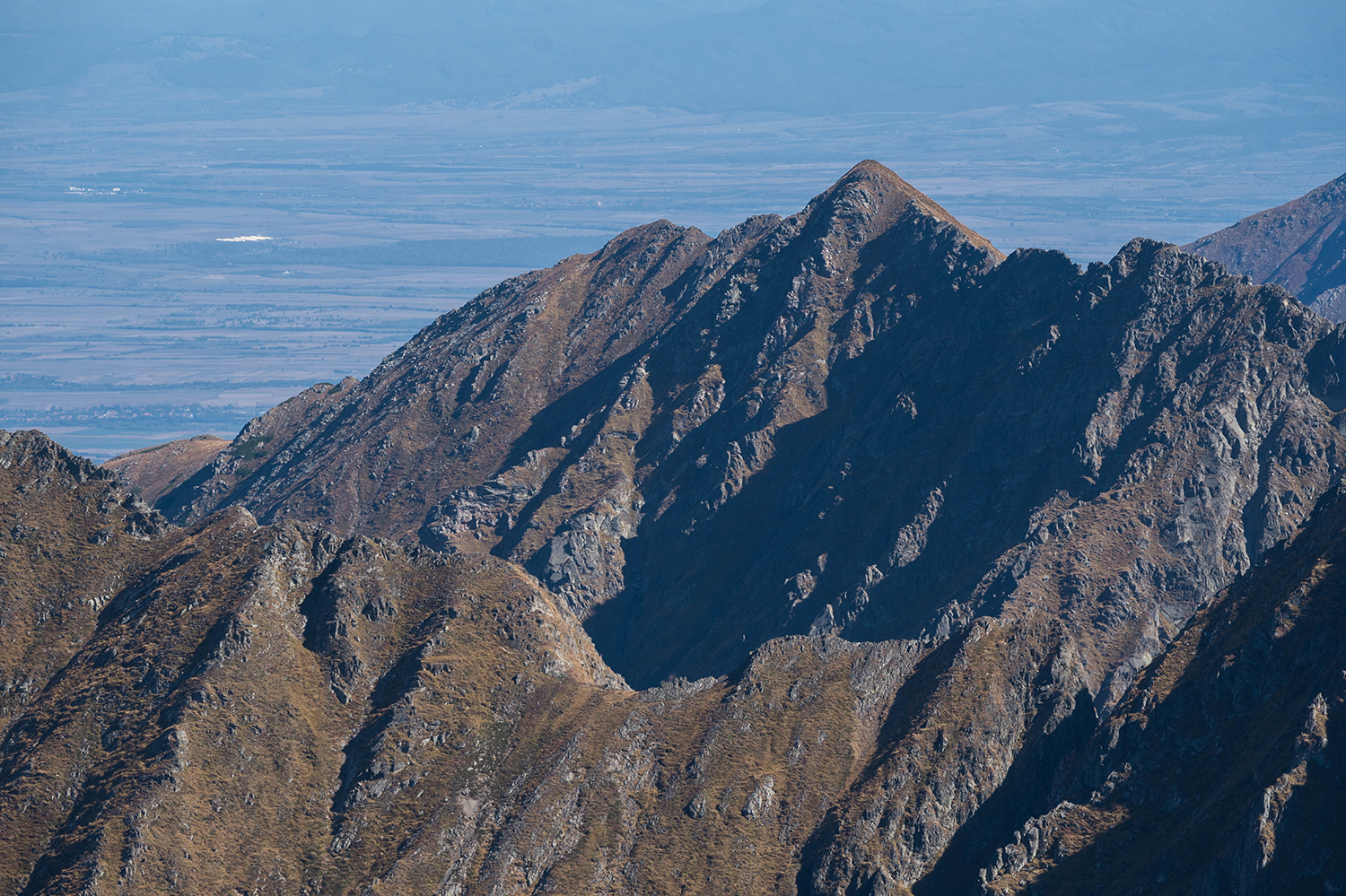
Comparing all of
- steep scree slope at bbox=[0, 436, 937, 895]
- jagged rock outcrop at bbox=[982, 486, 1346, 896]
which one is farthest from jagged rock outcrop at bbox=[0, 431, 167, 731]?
jagged rock outcrop at bbox=[982, 486, 1346, 896]

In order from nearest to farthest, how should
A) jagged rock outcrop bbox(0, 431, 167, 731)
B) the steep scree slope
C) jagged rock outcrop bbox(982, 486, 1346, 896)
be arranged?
1. jagged rock outcrop bbox(982, 486, 1346, 896)
2. the steep scree slope
3. jagged rock outcrop bbox(0, 431, 167, 731)

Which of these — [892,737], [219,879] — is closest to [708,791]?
[892,737]

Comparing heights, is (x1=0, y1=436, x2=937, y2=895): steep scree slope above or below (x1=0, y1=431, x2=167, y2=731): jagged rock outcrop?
below

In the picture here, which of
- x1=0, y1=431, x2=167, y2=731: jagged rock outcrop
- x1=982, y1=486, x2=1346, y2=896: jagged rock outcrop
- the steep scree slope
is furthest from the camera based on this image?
x1=0, y1=431, x2=167, y2=731: jagged rock outcrop

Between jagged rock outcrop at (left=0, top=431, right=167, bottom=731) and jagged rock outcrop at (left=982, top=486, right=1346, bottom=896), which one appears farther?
jagged rock outcrop at (left=0, top=431, right=167, bottom=731)

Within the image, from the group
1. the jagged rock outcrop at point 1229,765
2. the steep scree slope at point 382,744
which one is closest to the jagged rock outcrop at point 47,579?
the steep scree slope at point 382,744

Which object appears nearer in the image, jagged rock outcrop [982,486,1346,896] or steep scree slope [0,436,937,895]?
jagged rock outcrop [982,486,1346,896]

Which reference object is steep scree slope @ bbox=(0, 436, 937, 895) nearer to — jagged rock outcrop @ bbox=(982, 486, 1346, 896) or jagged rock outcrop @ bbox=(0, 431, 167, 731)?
jagged rock outcrop @ bbox=(0, 431, 167, 731)

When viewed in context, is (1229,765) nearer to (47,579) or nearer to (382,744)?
(382,744)

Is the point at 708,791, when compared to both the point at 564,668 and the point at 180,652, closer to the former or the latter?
the point at 564,668

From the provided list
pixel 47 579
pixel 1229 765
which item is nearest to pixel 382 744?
pixel 47 579

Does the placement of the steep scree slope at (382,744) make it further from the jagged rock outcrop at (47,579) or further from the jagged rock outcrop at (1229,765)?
the jagged rock outcrop at (1229,765)
